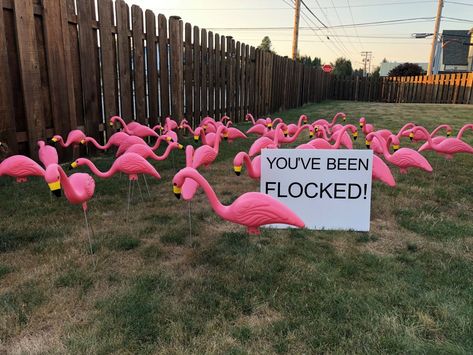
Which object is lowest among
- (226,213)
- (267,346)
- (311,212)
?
(267,346)

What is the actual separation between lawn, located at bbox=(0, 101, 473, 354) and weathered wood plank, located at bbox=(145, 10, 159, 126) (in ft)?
11.8

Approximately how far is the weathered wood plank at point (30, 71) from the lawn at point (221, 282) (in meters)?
1.22

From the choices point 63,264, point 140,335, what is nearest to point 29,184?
point 63,264

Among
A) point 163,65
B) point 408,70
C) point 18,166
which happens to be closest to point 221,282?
point 18,166

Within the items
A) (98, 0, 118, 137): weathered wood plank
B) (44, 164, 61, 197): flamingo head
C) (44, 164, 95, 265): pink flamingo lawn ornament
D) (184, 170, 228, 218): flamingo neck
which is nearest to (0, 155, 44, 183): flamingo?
(44, 164, 95, 265): pink flamingo lawn ornament

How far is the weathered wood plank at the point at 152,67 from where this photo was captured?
24.8 ft

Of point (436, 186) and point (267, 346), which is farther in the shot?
point (436, 186)

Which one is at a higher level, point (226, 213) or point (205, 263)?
point (226, 213)

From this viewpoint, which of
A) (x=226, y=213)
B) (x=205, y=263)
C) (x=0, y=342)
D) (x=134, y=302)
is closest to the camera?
(x=0, y=342)

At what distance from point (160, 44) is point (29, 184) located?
4299 mm

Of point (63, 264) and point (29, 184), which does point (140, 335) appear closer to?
point (63, 264)

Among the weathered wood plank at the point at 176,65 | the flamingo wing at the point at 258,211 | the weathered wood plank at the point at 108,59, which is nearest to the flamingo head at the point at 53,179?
the flamingo wing at the point at 258,211

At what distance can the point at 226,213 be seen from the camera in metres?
3.01

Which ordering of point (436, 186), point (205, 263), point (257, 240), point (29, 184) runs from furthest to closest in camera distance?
point (436, 186)
point (29, 184)
point (257, 240)
point (205, 263)
